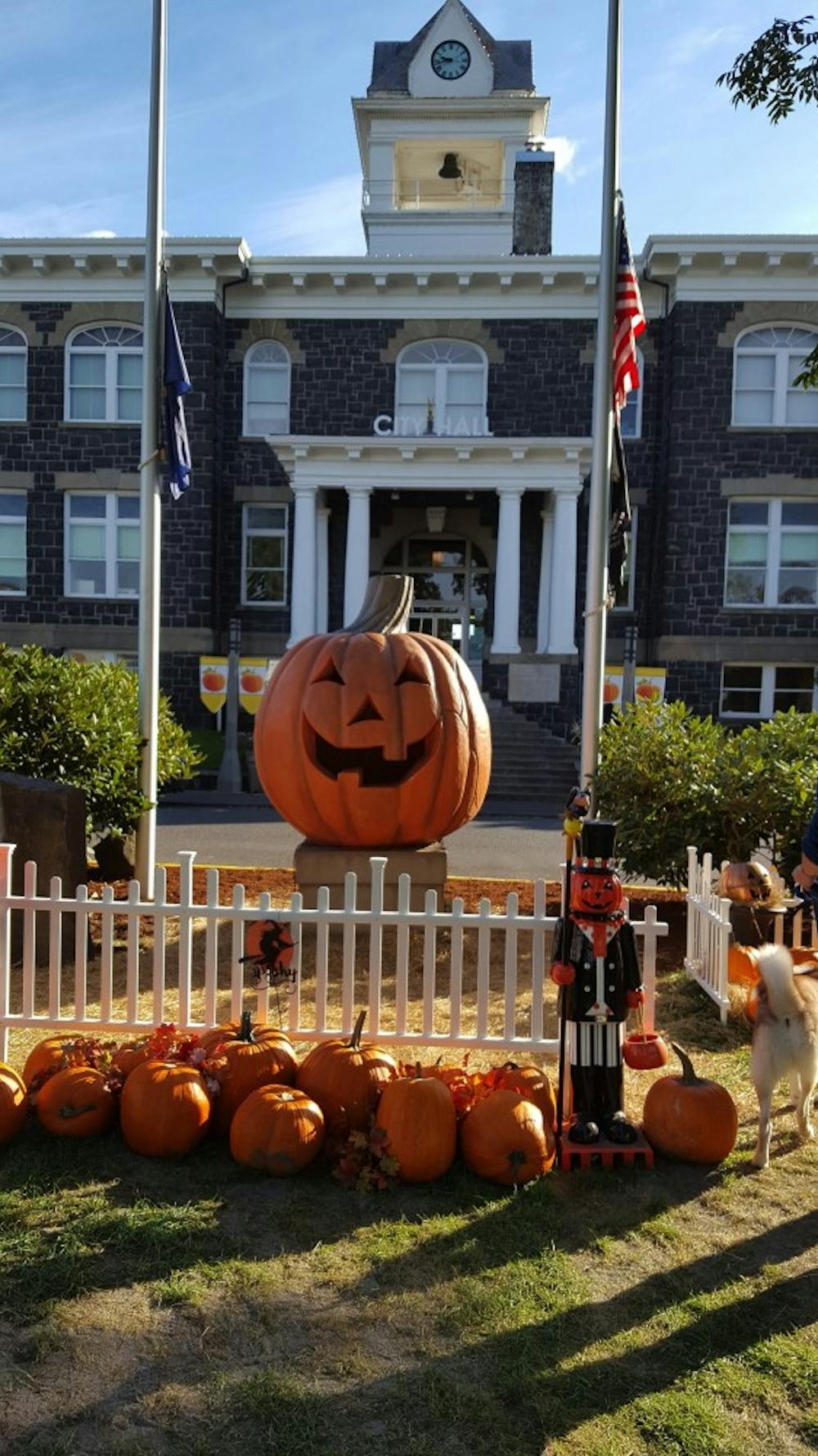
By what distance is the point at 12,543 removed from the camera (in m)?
21.8

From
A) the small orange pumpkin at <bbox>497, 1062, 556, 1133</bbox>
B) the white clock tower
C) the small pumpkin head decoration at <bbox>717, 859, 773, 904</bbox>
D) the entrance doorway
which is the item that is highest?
the white clock tower

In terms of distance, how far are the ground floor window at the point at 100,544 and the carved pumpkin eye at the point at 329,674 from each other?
1592 centimetres

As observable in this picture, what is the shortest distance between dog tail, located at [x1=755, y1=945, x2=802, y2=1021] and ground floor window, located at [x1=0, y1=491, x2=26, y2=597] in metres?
20.9

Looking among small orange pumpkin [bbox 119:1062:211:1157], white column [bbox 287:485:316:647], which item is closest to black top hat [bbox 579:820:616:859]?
small orange pumpkin [bbox 119:1062:211:1157]

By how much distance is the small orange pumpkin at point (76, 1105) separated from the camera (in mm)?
3707

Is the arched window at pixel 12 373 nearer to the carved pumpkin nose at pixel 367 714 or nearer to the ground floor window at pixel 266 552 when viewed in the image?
the ground floor window at pixel 266 552

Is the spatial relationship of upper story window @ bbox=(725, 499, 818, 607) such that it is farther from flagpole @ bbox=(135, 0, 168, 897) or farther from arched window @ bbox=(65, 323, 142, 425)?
flagpole @ bbox=(135, 0, 168, 897)

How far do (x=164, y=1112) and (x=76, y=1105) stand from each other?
0.37 m

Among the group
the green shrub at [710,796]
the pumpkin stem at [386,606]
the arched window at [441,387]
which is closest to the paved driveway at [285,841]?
the green shrub at [710,796]

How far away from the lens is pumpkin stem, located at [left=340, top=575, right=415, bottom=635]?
24.4ft

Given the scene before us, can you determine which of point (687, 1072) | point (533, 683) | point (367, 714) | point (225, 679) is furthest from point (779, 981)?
point (533, 683)

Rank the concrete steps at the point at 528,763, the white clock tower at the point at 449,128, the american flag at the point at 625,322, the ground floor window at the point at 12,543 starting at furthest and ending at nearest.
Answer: the white clock tower at the point at 449,128 → the ground floor window at the point at 12,543 → the concrete steps at the point at 528,763 → the american flag at the point at 625,322

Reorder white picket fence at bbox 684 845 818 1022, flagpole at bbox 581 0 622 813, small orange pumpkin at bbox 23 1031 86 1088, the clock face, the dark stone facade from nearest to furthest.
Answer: small orange pumpkin at bbox 23 1031 86 1088 < white picket fence at bbox 684 845 818 1022 < flagpole at bbox 581 0 622 813 < the dark stone facade < the clock face

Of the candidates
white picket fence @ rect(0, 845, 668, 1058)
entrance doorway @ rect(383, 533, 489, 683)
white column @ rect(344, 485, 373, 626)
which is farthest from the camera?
entrance doorway @ rect(383, 533, 489, 683)
